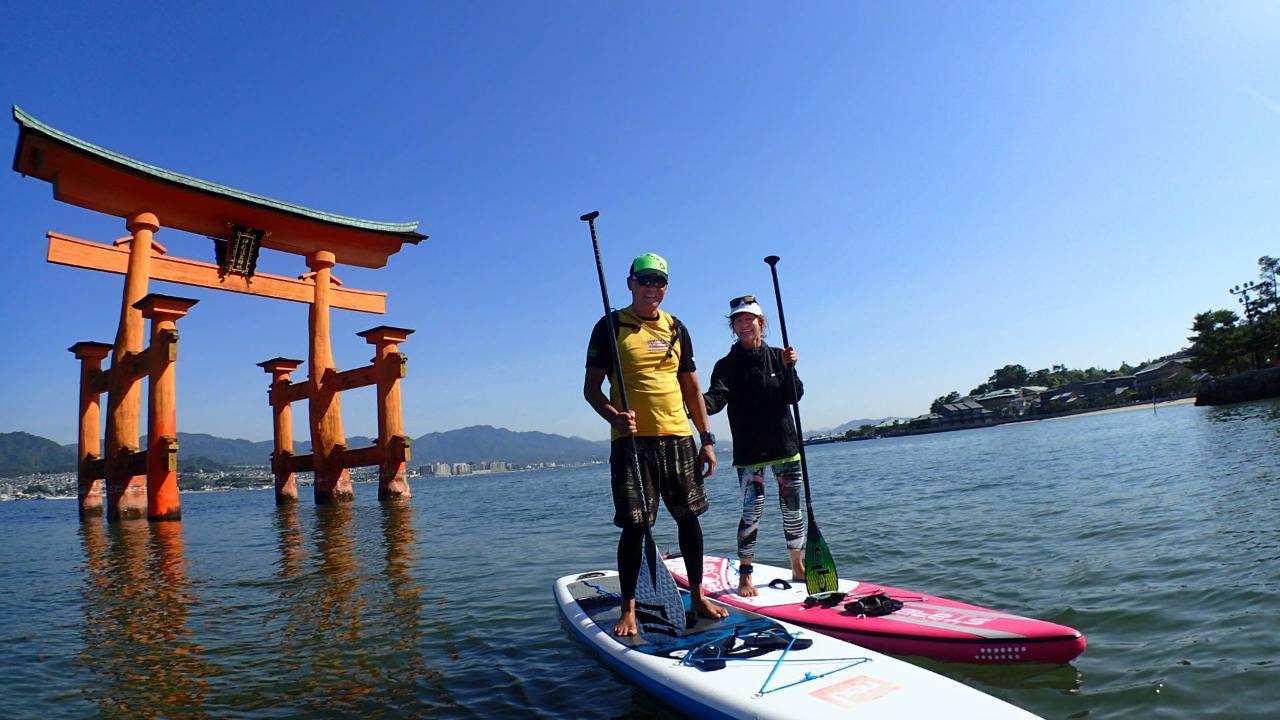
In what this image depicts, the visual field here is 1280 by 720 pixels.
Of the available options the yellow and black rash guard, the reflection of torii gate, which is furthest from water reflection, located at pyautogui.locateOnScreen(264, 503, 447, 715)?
the reflection of torii gate

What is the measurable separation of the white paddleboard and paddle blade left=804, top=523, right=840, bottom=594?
30.8 inches

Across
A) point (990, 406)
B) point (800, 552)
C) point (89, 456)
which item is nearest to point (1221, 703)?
point (800, 552)

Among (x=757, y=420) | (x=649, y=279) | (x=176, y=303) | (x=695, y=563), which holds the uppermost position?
(x=176, y=303)

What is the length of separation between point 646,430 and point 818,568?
171cm

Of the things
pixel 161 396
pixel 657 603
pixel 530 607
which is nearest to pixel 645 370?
pixel 657 603

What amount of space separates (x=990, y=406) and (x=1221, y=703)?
10084 centimetres

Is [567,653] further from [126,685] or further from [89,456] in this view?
[89,456]

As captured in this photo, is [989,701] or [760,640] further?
[760,640]

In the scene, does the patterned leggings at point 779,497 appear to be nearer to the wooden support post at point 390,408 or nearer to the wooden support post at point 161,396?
the wooden support post at point 161,396

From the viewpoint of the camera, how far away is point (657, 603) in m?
3.81

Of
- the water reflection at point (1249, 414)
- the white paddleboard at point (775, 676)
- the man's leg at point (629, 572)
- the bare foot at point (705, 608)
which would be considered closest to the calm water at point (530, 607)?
the white paddleboard at point (775, 676)

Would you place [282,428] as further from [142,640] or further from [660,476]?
[660,476]

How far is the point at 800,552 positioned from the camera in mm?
4848

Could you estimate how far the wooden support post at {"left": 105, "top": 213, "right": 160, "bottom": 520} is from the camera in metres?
17.2
